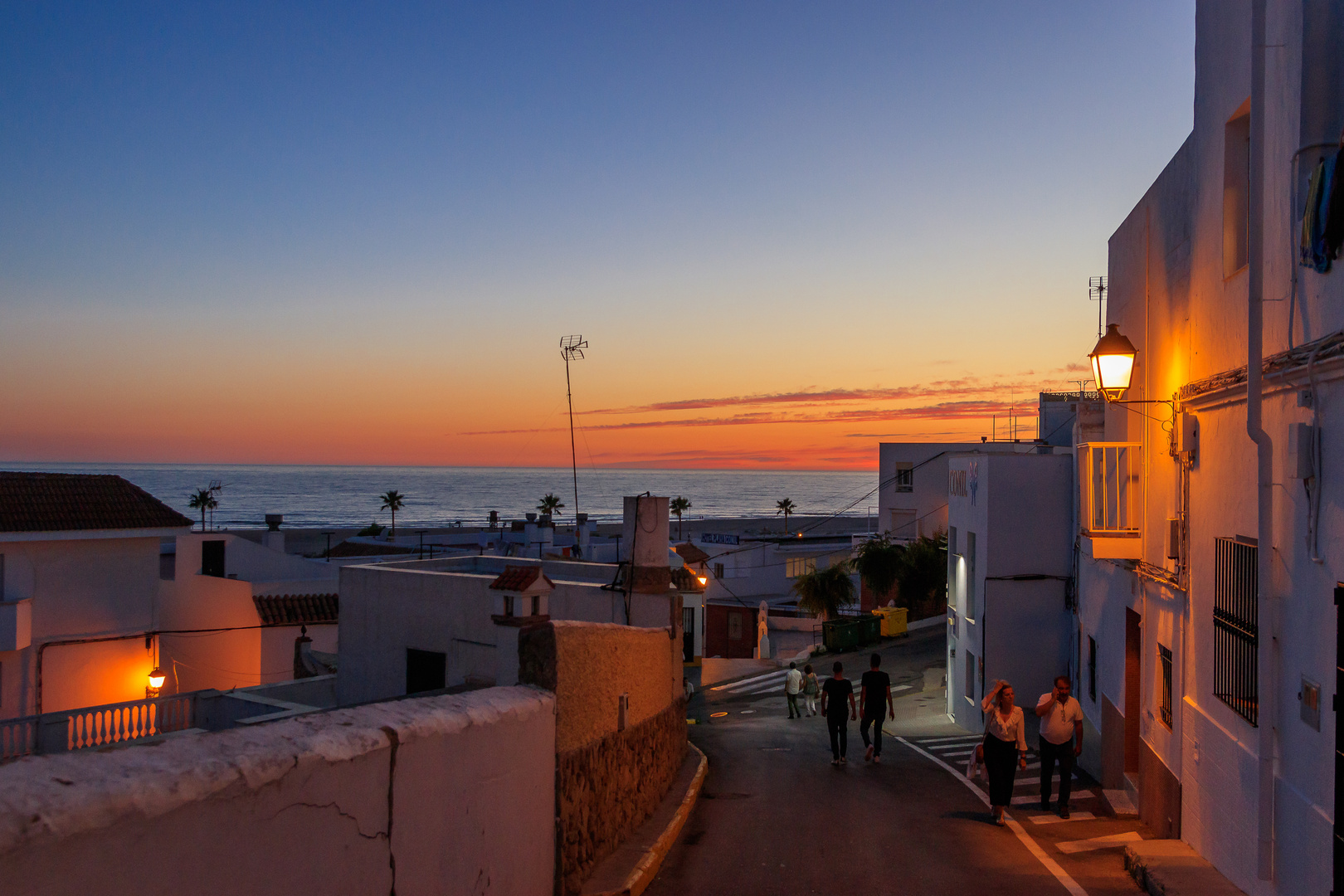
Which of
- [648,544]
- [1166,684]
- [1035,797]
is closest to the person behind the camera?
[1166,684]

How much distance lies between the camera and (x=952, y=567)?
26.3 m

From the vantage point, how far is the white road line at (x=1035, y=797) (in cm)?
1141

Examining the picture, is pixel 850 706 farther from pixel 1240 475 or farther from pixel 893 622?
pixel 893 622

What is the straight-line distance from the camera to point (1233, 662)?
7.72m

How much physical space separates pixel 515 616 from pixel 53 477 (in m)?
18.5

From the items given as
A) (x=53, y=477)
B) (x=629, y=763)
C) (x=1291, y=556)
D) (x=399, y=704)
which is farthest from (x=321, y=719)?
(x=53, y=477)

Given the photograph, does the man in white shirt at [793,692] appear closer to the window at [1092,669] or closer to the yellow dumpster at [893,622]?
the window at [1092,669]

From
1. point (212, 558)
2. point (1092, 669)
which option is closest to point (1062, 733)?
point (1092, 669)

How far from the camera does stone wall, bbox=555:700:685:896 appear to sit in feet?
24.2

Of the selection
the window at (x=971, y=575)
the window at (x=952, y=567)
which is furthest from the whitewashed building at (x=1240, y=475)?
the window at (x=952, y=567)

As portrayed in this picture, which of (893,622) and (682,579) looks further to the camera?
(893,622)

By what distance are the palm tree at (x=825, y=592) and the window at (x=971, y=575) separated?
2159 cm

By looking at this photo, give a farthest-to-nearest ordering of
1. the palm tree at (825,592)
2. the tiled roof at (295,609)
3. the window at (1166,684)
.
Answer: the palm tree at (825,592) < the tiled roof at (295,609) < the window at (1166,684)

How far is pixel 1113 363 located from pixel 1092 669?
23.7ft
